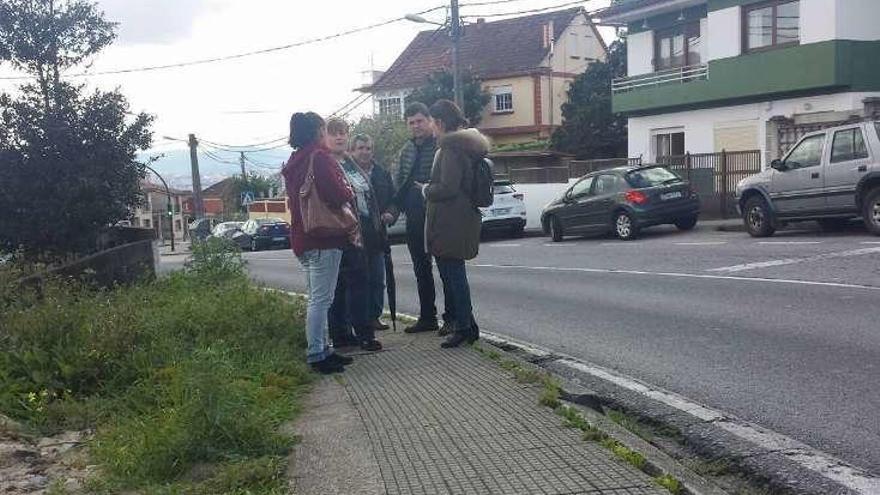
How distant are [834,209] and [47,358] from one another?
42.4 feet

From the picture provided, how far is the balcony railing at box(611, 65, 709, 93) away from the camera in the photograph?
27833mm

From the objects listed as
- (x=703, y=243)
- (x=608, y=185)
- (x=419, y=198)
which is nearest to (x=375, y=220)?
(x=419, y=198)

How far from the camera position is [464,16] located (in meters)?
28.3

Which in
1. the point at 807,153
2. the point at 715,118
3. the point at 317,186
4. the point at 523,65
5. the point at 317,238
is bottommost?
the point at 317,238

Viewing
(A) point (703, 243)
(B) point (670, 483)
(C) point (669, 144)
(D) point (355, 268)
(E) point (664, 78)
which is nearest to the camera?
(B) point (670, 483)

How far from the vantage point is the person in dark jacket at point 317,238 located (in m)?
6.20

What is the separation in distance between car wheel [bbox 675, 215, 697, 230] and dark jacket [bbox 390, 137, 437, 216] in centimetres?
1256

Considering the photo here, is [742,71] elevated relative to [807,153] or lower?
elevated

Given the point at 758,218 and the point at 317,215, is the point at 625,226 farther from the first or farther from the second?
the point at 317,215

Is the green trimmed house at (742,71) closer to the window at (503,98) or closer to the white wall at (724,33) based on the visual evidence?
the white wall at (724,33)

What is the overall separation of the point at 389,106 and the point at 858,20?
3493cm

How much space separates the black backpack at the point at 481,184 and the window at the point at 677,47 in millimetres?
23539

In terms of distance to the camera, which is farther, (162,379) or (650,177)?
(650,177)

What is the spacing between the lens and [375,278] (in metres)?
7.64
